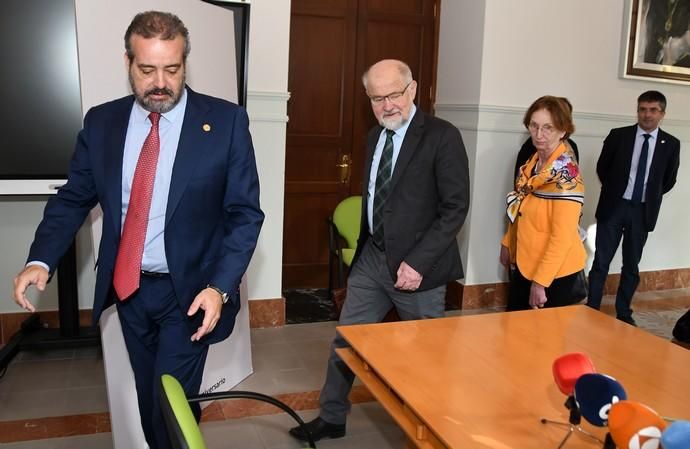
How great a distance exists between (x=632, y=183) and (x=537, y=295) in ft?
6.74

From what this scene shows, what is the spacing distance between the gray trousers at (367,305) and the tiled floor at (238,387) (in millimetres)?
193

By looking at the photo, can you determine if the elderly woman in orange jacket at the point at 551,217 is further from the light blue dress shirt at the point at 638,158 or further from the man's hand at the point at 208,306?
the light blue dress shirt at the point at 638,158

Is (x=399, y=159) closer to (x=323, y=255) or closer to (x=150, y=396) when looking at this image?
(x=150, y=396)

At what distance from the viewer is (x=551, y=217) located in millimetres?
2760

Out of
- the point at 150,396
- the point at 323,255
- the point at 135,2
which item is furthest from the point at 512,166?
the point at 150,396

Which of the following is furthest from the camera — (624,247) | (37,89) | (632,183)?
(624,247)

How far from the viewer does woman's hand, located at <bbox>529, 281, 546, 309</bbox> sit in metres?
2.70

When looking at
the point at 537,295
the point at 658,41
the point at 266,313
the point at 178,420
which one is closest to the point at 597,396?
the point at 178,420

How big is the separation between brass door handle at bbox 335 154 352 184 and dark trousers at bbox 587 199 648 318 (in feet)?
6.30

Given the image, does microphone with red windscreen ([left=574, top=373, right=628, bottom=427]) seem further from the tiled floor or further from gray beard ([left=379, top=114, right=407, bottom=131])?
the tiled floor

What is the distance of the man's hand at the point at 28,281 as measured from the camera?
1.70 metres

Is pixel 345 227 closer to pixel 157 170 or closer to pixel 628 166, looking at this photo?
pixel 628 166

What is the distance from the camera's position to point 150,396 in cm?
204

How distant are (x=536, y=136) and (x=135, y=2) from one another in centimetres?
185
